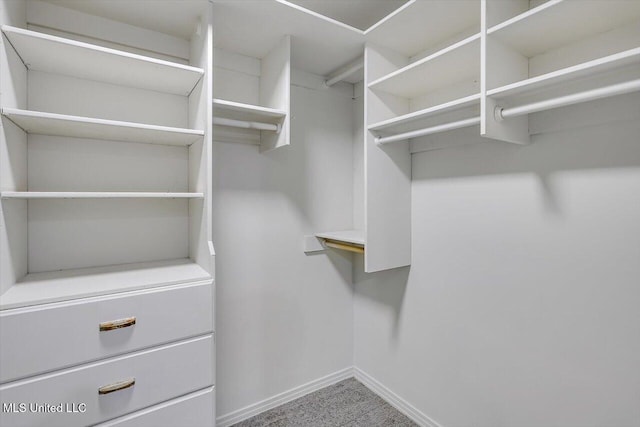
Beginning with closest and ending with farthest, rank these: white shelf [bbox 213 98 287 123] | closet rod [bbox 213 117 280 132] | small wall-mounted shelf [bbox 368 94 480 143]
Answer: small wall-mounted shelf [bbox 368 94 480 143], white shelf [bbox 213 98 287 123], closet rod [bbox 213 117 280 132]

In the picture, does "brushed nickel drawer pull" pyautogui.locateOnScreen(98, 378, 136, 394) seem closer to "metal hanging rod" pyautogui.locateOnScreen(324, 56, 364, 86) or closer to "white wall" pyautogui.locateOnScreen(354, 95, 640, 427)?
"white wall" pyautogui.locateOnScreen(354, 95, 640, 427)

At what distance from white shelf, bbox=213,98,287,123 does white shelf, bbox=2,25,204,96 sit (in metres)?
0.17

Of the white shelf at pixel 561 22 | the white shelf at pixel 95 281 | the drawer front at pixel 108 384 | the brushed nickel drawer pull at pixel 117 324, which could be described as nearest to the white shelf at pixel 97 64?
the white shelf at pixel 95 281

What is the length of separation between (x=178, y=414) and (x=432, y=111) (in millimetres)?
1697

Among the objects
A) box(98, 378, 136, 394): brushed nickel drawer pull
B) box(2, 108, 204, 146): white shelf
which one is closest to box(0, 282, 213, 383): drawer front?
box(98, 378, 136, 394): brushed nickel drawer pull

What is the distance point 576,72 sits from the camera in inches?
40.9

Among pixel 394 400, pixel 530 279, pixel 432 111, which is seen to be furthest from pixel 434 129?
pixel 394 400

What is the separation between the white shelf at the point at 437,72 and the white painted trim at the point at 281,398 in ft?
6.39

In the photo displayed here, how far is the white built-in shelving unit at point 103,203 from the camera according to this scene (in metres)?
1.18

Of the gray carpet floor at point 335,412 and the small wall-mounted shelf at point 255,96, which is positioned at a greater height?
the small wall-mounted shelf at point 255,96

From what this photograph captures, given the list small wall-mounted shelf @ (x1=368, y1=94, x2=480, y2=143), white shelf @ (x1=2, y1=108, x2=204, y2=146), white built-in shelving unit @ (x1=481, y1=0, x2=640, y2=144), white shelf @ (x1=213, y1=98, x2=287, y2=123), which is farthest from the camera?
white shelf @ (x1=213, y1=98, x2=287, y2=123)

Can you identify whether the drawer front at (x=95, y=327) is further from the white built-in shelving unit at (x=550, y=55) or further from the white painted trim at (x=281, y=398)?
the white built-in shelving unit at (x=550, y=55)

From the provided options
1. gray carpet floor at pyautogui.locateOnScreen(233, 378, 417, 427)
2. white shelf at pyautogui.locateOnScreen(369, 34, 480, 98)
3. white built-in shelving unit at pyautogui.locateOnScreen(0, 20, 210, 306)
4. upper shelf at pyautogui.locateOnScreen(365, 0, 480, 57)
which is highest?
upper shelf at pyautogui.locateOnScreen(365, 0, 480, 57)

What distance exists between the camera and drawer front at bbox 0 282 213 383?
1.10m
